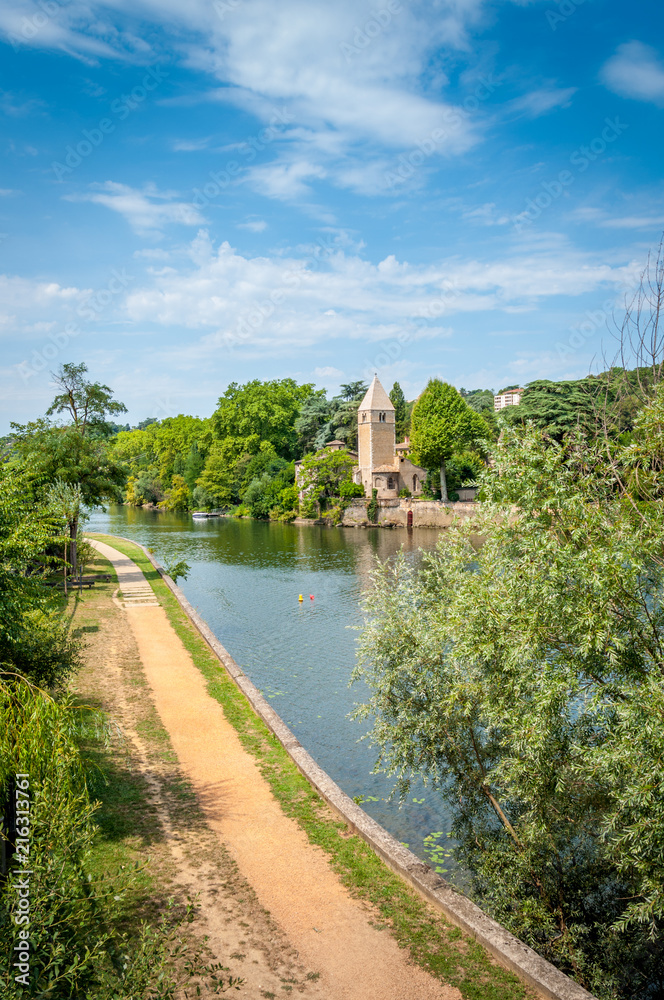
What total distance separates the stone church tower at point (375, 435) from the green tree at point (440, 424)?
746 cm

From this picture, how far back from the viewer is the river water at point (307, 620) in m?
13.2

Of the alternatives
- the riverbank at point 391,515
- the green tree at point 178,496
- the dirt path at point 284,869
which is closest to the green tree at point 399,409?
the riverbank at point 391,515

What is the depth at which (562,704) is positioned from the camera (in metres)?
7.50

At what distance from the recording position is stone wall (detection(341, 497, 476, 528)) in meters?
57.0

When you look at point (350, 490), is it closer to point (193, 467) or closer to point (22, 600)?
point (193, 467)

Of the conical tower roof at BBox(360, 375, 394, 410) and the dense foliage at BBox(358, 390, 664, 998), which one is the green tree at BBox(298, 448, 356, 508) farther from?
the dense foliage at BBox(358, 390, 664, 998)

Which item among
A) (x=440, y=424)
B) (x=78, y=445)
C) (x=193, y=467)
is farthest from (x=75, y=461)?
(x=193, y=467)

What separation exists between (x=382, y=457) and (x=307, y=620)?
41.8m

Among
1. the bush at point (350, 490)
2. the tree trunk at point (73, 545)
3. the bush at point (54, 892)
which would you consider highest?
the bush at point (350, 490)

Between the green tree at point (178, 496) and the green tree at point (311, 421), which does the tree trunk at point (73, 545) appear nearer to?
the green tree at point (311, 421)

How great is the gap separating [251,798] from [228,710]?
12.0ft

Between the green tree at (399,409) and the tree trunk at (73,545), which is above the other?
the green tree at (399,409)

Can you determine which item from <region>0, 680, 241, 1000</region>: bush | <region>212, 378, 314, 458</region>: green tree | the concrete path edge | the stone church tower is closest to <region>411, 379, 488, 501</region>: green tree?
the stone church tower

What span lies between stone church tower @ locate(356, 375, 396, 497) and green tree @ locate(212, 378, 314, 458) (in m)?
17.4
